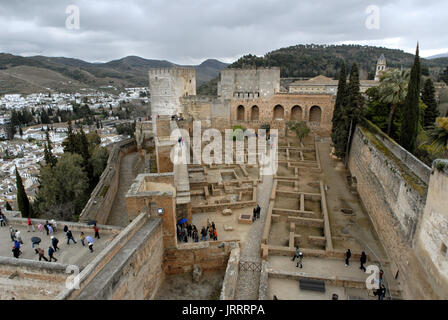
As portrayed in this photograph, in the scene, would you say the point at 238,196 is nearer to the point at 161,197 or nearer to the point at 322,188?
the point at 322,188

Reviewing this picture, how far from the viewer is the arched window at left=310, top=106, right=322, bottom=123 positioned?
28172 mm

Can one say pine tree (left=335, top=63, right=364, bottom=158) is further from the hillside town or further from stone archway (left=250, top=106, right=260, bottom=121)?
the hillside town

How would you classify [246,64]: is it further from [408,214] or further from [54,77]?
[54,77]

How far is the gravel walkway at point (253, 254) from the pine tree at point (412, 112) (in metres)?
7.36

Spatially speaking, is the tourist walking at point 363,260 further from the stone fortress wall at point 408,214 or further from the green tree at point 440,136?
the green tree at point 440,136

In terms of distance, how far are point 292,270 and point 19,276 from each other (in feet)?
27.5

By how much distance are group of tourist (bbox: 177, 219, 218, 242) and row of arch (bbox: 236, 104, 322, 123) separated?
1935 cm

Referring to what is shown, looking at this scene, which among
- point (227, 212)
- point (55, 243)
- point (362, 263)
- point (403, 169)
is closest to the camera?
point (55, 243)

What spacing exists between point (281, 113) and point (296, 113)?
1497 mm

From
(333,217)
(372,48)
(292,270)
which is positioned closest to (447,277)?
(292,270)

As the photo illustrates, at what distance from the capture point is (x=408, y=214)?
9.28m

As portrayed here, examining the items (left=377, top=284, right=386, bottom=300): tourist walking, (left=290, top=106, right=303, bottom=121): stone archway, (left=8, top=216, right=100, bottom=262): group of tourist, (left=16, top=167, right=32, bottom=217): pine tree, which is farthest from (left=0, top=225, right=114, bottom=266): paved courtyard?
(left=290, top=106, right=303, bottom=121): stone archway

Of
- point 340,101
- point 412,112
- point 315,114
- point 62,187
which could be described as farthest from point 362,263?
point 315,114

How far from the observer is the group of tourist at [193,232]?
11.7m
